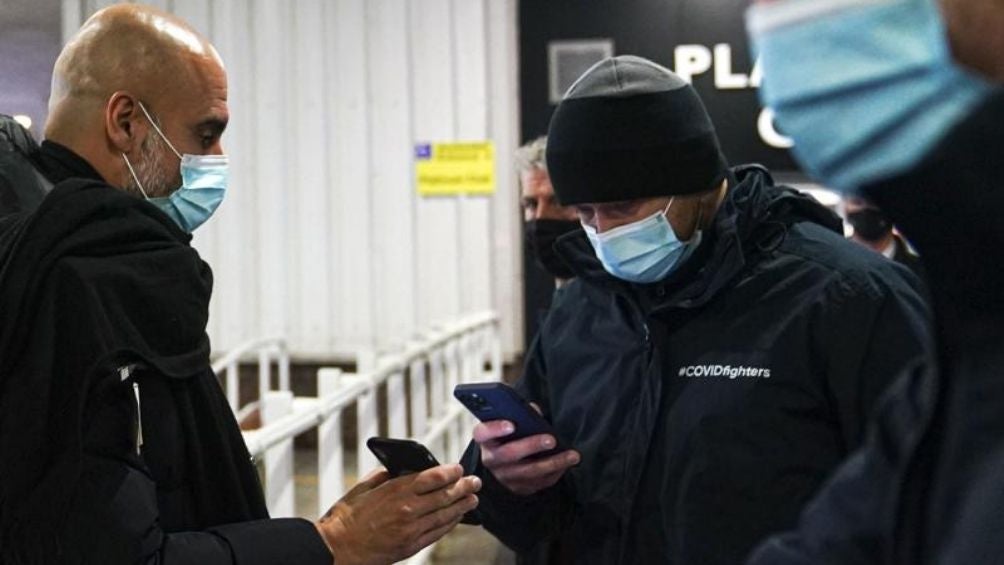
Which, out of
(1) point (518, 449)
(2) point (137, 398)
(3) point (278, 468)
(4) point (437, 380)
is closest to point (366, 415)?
(3) point (278, 468)

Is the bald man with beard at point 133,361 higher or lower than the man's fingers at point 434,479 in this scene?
higher

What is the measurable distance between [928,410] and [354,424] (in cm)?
549

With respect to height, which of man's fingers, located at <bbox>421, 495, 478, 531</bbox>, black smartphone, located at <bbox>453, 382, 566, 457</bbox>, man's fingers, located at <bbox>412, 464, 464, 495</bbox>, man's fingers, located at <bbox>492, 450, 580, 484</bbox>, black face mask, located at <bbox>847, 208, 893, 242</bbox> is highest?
black face mask, located at <bbox>847, 208, 893, 242</bbox>

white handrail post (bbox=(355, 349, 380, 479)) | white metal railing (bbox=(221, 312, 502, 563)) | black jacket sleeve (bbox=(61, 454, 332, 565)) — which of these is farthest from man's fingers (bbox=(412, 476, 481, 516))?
white handrail post (bbox=(355, 349, 380, 479))

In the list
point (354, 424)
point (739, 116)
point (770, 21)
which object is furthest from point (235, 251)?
point (770, 21)

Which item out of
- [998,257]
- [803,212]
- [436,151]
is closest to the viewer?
[998,257]

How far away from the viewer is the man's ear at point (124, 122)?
1.49 m

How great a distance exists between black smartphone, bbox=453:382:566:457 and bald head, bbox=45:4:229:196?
1.89 ft

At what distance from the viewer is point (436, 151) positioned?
5902 mm

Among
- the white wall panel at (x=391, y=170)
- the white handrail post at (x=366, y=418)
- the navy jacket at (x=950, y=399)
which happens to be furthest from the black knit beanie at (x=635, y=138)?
the white wall panel at (x=391, y=170)

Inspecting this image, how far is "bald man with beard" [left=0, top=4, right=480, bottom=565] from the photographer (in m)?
1.20

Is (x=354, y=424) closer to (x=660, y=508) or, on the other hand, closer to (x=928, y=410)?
(x=660, y=508)

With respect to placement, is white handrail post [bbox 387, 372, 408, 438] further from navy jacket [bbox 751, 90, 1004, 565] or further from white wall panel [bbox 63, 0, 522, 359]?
navy jacket [bbox 751, 90, 1004, 565]

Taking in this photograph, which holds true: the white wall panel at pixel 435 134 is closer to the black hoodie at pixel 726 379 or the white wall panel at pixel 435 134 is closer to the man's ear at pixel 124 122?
the black hoodie at pixel 726 379
